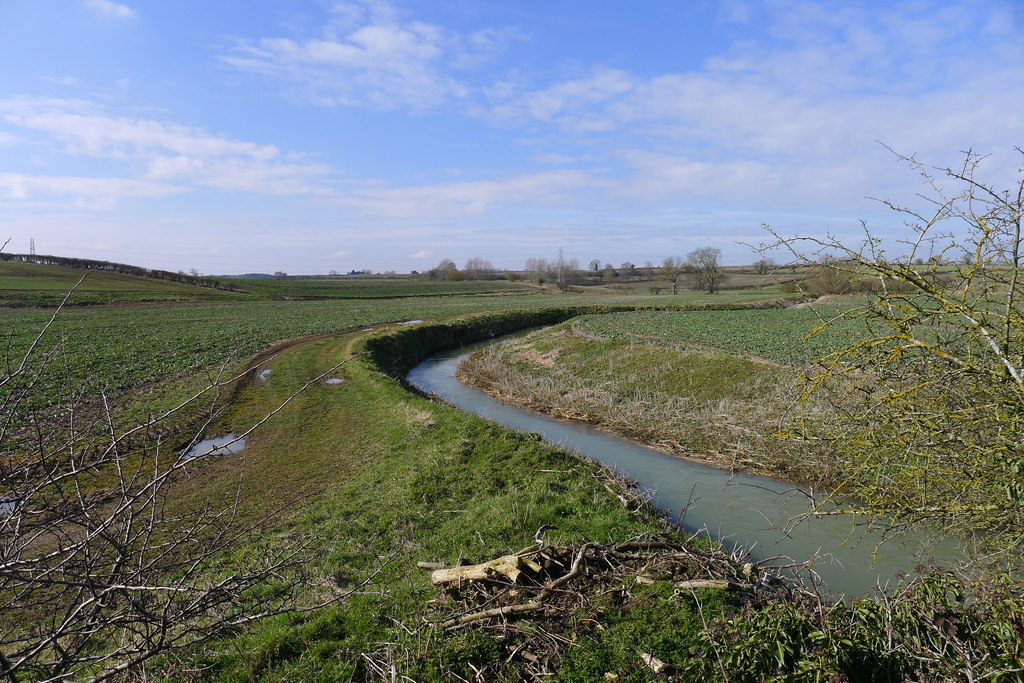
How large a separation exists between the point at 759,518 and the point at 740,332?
18274 millimetres

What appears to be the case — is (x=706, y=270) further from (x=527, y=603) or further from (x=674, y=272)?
(x=527, y=603)

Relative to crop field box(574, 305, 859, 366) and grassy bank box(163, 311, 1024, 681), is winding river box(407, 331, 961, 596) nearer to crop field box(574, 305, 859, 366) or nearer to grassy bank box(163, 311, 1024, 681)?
grassy bank box(163, 311, 1024, 681)

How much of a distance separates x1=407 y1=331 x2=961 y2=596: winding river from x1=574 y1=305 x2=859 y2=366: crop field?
266 inches

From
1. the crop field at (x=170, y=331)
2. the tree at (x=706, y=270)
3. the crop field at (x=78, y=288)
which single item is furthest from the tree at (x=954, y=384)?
the tree at (x=706, y=270)

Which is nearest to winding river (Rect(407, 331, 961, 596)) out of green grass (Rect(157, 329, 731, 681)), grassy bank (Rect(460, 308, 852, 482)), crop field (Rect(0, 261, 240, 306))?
grassy bank (Rect(460, 308, 852, 482))

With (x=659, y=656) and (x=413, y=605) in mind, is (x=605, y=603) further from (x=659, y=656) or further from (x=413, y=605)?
(x=413, y=605)

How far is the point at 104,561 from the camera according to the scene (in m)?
5.29

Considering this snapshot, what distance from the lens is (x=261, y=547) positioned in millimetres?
8672

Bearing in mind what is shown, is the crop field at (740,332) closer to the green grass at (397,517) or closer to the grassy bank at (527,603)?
the green grass at (397,517)

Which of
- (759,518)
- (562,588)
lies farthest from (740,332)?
(562,588)

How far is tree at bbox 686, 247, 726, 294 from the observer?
75.9 metres

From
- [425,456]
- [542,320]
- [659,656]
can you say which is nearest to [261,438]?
[425,456]

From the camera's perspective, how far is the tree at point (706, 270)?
75.9 metres

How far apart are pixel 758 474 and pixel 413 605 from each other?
9260 mm
